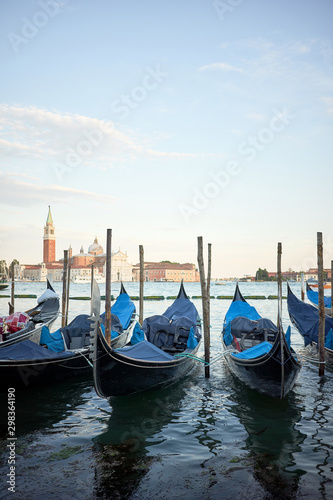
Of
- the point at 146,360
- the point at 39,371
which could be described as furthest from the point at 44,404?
the point at 146,360

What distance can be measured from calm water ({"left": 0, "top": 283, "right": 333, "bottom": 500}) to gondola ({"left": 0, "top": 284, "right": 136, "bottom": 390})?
0.81 feet

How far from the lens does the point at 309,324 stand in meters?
8.73

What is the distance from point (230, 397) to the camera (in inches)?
225

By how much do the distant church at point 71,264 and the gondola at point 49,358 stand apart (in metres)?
81.6

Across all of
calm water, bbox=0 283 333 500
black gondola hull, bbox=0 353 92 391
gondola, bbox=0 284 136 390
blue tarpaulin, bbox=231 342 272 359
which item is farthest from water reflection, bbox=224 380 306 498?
black gondola hull, bbox=0 353 92 391

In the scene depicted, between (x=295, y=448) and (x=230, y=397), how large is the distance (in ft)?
6.10

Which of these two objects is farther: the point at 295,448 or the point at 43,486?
the point at 295,448

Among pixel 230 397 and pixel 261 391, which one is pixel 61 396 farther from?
pixel 261 391

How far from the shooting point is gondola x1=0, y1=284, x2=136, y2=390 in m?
5.36

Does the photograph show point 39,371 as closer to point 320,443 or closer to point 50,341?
point 50,341

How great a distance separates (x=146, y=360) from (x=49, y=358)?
148cm

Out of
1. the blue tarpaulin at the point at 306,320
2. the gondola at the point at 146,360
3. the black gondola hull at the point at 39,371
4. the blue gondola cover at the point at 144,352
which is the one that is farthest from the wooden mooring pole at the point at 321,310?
the black gondola hull at the point at 39,371

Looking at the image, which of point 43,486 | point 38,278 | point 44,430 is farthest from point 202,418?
point 38,278

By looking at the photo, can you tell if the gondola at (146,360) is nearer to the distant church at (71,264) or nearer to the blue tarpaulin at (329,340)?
the blue tarpaulin at (329,340)
